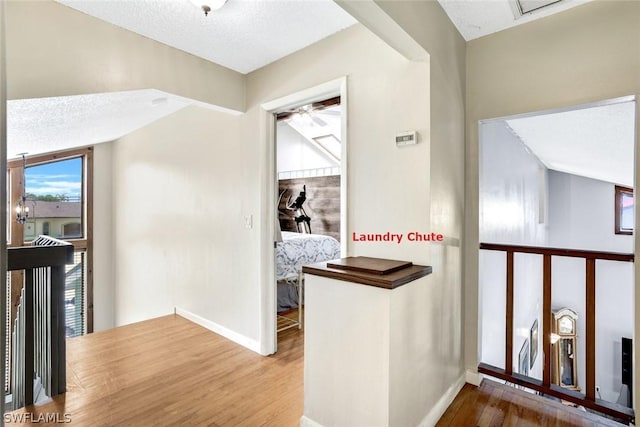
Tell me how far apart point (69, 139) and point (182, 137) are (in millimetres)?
1534

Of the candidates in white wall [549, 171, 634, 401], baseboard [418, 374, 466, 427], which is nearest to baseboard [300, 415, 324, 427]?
baseboard [418, 374, 466, 427]

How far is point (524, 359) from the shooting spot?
4.32 meters

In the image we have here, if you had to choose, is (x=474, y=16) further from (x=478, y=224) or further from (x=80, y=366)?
(x=80, y=366)

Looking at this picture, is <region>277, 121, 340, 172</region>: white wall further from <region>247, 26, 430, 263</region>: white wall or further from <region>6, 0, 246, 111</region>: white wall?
<region>247, 26, 430, 263</region>: white wall

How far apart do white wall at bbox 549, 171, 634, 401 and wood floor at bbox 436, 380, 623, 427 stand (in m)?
4.77

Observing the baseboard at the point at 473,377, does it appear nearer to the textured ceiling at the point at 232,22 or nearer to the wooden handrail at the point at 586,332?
the wooden handrail at the point at 586,332

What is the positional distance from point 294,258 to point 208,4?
2.59 m

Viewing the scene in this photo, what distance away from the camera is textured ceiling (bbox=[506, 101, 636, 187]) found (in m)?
2.39

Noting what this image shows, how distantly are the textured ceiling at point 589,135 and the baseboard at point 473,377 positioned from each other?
1.92m

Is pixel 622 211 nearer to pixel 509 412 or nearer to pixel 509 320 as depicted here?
pixel 509 320

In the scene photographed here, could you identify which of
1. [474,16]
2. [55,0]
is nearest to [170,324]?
[55,0]

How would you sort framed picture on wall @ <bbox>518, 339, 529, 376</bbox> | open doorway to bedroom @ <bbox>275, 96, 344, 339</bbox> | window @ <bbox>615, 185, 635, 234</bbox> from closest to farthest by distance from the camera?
framed picture on wall @ <bbox>518, 339, 529, 376</bbox> < open doorway to bedroom @ <bbox>275, 96, 344, 339</bbox> < window @ <bbox>615, 185, 635, 234</bbox>

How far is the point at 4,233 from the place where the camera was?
580mm

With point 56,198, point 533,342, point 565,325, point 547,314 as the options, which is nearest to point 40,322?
point 547,314
